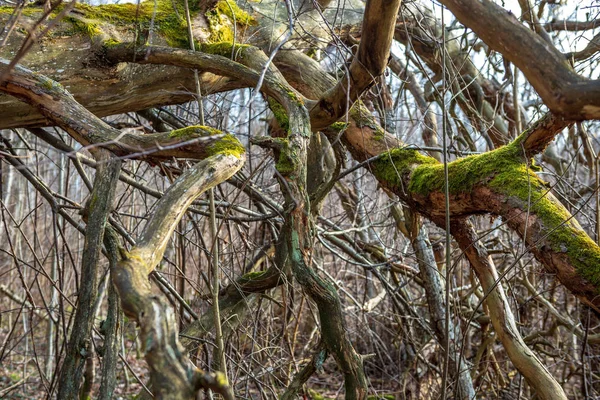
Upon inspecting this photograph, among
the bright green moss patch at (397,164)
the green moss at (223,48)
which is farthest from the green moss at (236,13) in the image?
the bright green moss patch at (397,164)

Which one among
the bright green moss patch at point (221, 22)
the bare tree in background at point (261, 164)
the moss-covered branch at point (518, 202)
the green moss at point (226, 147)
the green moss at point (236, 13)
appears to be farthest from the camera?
the green moss at point (236, 13)

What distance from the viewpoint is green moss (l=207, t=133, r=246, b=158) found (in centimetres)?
214

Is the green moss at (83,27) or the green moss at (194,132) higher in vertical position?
the green moss at (83,27)

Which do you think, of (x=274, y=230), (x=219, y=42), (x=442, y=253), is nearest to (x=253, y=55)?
(x=219, y=42)

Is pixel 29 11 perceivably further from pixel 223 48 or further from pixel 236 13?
pixel 236 13

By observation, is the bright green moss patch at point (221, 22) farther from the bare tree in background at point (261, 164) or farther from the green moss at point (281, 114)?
the green moss at point (281, 114)

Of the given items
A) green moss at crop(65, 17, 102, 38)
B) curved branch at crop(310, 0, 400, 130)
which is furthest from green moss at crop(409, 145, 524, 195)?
green moss at crop(65, 17, 102, 38)

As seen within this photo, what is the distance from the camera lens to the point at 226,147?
2.17m

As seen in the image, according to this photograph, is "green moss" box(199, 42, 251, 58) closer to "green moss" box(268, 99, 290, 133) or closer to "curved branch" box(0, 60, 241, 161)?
"green moss" box(268, 99, 290, 133)

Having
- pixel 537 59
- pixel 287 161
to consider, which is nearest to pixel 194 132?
pixel 287 161

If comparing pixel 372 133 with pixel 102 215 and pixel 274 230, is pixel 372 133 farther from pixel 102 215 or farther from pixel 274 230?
pixel 102 215

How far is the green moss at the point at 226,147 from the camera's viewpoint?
2.14m

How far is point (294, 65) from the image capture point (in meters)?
4.17

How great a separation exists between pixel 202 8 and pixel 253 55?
2.13 ft
